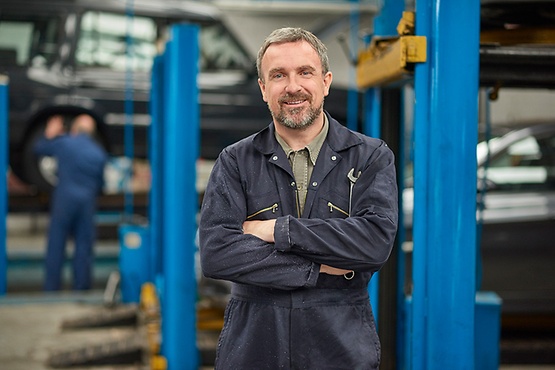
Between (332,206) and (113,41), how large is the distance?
6648 mm

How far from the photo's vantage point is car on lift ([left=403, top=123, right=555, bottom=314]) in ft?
17.6

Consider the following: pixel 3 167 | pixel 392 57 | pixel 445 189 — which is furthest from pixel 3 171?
pixel 445 189

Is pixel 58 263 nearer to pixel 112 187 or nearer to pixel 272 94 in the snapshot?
pixel 112 187

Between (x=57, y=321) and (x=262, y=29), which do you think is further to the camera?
(x=262, y=29)

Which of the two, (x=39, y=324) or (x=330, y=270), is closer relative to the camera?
(x=330, y=270)

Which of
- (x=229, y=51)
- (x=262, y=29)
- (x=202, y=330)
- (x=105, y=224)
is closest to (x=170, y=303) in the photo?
(x=202, y=330)

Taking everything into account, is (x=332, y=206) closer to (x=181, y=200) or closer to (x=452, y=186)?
(x=452, y=186)

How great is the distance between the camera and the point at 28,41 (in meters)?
8.20

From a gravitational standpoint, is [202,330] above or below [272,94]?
below

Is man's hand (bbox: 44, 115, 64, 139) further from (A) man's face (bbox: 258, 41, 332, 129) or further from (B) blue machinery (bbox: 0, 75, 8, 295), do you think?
(A) man's face (bbox: 258, 41, 332, 129)

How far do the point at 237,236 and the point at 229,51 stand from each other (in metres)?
6.59

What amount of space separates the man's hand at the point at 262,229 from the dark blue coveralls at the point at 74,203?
5.07m

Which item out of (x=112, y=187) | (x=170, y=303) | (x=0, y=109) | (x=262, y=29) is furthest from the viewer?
(x=262, y=29)

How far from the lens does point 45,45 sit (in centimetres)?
823
